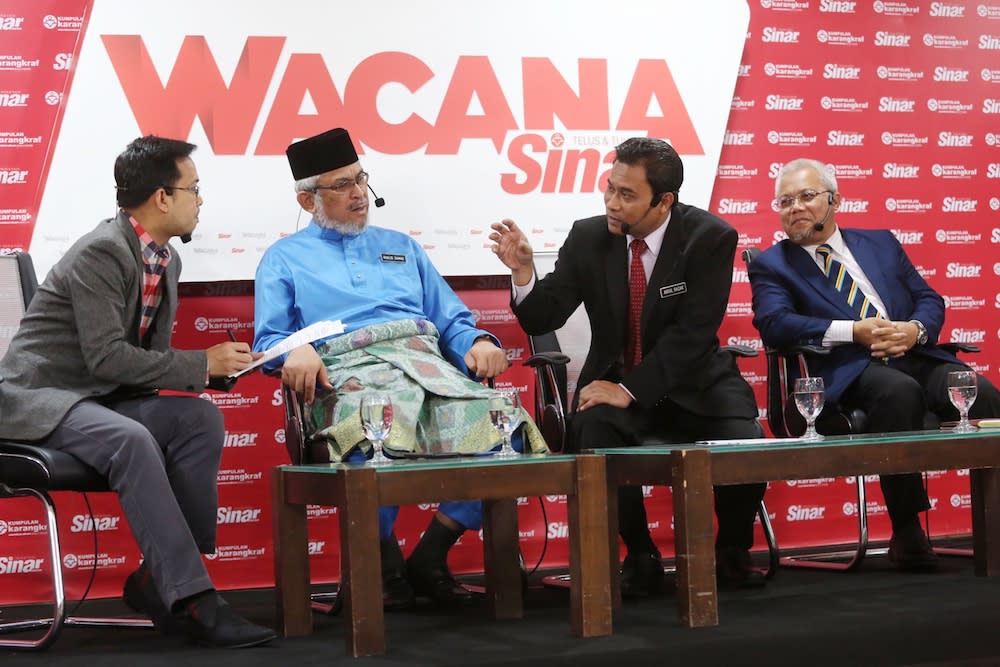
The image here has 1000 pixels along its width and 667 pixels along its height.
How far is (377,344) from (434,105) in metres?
1.16

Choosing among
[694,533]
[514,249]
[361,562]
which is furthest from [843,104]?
[361,562]

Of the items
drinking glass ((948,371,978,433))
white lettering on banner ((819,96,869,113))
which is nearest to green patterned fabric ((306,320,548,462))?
drinking glass ((948,371,978,433))

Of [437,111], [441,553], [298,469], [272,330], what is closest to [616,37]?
[437,111]

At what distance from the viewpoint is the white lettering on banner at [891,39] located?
4.96m

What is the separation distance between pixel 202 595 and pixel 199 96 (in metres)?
2.03

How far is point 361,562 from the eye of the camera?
2570 mm

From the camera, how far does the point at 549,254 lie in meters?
4.29

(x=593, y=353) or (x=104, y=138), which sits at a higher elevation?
(x=104, y=138)

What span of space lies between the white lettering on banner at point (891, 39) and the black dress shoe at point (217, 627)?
3.58m

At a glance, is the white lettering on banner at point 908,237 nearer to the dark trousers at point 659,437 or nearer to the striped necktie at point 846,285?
the striped necktie at point 846,285

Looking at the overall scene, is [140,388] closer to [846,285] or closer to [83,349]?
[83,349]

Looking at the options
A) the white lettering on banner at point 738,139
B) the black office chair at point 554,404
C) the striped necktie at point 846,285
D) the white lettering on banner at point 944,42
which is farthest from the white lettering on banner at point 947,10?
the black office chair at point 554,404

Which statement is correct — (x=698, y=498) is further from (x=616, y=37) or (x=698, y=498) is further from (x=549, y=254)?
(x=616, y=37)

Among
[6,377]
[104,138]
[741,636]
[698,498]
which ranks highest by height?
[104,138]
